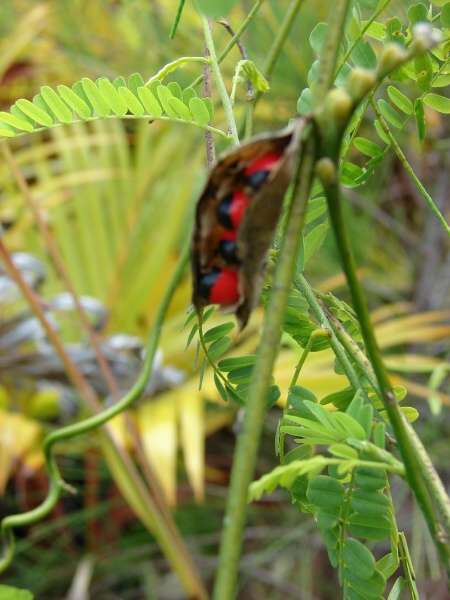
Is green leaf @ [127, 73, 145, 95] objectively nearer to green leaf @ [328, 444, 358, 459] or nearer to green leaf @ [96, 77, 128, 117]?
green leaf @ [96, 77, 128, 117]

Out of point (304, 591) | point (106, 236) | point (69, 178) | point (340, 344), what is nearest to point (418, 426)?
point (304, 591)

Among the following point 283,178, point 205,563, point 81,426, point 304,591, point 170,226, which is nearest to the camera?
point 283,178

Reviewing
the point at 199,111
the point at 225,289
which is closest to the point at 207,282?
the point at 225,289

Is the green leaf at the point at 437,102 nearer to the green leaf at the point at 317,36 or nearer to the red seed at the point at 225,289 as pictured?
the green leaf at the point at 317,36

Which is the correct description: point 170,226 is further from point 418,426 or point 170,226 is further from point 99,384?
point 418,426

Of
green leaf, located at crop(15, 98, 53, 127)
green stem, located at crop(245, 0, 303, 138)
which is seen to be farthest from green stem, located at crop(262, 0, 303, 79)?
green leaf, located at crop(15, 98, 53, 127)

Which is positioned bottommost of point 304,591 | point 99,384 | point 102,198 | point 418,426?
point 304,591

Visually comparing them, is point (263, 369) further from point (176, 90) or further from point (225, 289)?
point (176, 90)
